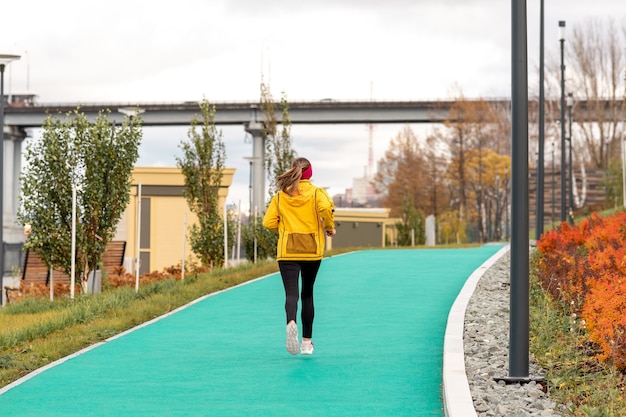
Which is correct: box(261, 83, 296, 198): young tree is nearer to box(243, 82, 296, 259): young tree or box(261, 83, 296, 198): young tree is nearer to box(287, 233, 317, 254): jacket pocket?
box(243, 82, 296, 259): young tree

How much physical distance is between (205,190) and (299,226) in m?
18.7

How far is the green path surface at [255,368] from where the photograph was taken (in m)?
8.12

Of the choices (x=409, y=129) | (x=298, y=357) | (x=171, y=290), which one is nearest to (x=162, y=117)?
(x=409, y=129)

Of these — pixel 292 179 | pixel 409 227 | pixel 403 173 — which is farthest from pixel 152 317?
pixel 403 173

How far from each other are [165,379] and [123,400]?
0.95m

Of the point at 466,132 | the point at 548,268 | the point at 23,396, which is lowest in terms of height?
the point at 23,396

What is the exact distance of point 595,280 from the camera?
11656 mm

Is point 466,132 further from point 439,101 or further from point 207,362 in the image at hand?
point 207,362

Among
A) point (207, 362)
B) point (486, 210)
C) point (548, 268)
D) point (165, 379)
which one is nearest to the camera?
point (165, 379)

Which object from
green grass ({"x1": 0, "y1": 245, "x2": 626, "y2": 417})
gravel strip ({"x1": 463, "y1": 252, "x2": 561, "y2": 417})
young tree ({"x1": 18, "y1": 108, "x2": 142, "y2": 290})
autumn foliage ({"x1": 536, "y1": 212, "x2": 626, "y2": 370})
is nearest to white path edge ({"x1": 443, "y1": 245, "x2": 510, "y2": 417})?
gravel strip ({"x1": 463, "y1": 252, "x2": 561, "y2": 417})

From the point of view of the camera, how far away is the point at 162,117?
8131cm

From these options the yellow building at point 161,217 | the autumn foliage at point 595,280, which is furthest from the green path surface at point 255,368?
the yellow building at point 161,217

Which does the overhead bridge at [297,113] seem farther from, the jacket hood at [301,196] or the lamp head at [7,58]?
the jacket hood at [301,196]

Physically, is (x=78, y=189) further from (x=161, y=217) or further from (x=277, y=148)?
(x=161, y=217)
